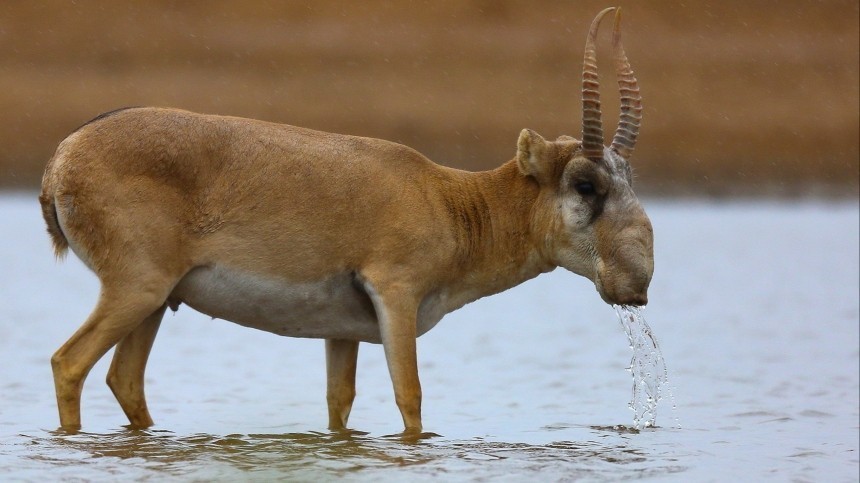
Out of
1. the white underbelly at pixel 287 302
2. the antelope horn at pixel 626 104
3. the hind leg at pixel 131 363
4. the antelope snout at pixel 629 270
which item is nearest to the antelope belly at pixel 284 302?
the white underbelly at pixel 287 302

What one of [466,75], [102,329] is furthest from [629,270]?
[466,75]

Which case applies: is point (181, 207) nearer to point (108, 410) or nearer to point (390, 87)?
point (108, 410)

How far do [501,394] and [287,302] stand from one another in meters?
3.60

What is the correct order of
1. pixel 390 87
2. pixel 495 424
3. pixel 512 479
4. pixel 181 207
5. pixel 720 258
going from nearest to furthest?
pixel 512 479
pixel 181 207
pixel 495 424
pixel 720 258
pixel 390 87

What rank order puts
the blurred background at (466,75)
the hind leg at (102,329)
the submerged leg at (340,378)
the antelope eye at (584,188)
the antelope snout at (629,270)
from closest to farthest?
the hind leg at (102,329), the antelope snout at (629,270), the antelope eye at (584,188), the submerged leg at (340,378), the blurred background at (466,75)

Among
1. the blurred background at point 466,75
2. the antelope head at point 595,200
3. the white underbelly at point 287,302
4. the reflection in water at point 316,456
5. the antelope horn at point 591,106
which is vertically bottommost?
the reflection in water at point 316,456

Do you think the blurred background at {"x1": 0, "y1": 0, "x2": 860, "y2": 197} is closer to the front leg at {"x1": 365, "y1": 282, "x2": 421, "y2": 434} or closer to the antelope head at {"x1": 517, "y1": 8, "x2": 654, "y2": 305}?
the antelope head at {"x1": 517, "y1": 8, "x2": 654, "y2": 305}

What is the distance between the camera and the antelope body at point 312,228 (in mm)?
9766

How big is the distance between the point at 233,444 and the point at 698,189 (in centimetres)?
2326

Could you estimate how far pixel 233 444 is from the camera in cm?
1012

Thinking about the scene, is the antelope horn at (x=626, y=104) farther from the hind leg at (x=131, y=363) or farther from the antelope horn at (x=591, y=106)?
the hind leg at (x=131, y=363)

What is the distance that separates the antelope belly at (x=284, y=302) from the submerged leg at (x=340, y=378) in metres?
0.58

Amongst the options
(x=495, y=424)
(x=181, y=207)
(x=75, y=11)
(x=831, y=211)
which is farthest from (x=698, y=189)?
(x=181, y=207)

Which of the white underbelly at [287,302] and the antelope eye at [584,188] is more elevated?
the antelope eye at [584,188]
